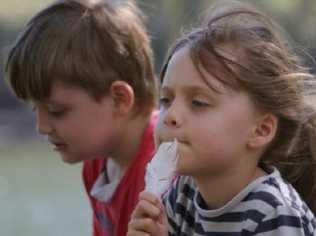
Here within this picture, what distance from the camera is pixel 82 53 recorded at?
3.38 meters

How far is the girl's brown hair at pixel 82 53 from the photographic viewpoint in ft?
10.9

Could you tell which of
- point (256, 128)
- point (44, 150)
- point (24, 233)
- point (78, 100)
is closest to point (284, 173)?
point (256, 128)

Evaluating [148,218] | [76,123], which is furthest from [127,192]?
[148,218]

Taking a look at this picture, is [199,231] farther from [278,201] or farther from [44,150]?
[44,150]

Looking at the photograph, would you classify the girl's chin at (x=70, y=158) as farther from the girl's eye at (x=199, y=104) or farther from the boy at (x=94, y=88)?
the girl's eye at (x=199, y=104)

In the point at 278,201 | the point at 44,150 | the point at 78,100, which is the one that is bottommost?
the point at 44,150

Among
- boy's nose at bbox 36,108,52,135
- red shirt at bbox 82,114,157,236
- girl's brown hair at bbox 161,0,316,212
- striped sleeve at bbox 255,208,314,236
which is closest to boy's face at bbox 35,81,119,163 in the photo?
boy's nose at bbox 36,108,52,135

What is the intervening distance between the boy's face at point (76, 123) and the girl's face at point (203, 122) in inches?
32.3

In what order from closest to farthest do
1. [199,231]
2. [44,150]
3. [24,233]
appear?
1. [199,231]
2. [24,233]
3. [44,150]

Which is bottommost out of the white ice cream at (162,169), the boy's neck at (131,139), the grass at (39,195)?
the grass at (39,195)

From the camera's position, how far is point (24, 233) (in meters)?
6.23

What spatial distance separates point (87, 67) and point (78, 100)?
0.37 ft

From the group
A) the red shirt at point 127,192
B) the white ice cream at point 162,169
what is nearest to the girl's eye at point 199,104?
the white ice cream at point 162,169

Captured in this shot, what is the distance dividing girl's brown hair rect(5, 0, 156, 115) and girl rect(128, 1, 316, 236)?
703 mm
